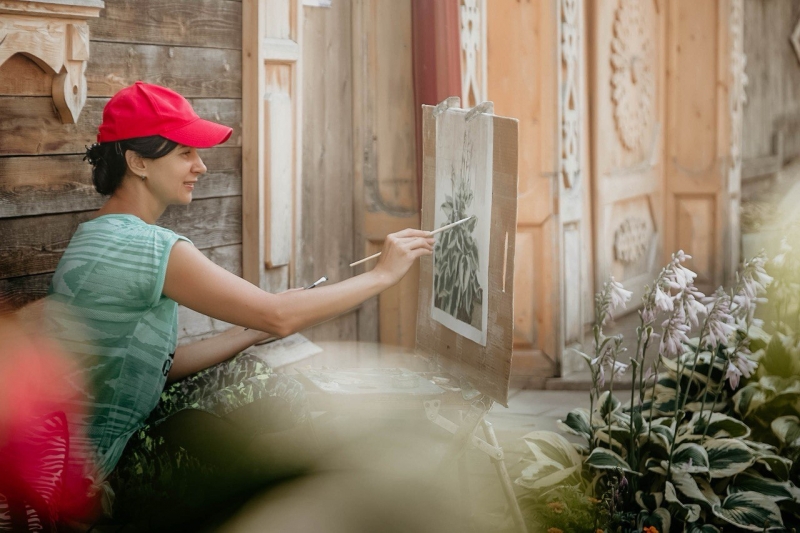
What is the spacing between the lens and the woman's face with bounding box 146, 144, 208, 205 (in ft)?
9.49

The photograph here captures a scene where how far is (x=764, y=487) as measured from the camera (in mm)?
3738

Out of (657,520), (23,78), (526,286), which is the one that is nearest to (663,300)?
(657,520)

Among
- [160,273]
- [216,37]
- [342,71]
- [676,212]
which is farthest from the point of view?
[676,212]

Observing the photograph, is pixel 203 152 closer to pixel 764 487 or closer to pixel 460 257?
pixel 460 257

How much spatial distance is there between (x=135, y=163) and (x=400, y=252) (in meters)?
0.78

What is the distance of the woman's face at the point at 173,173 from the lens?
114 inches

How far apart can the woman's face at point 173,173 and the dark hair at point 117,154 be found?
3 cm

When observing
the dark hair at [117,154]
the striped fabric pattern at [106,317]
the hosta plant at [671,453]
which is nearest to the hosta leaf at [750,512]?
the hosta plant at [671,453]

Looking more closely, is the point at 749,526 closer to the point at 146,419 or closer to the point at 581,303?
the point at 146,419

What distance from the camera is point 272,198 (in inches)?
180

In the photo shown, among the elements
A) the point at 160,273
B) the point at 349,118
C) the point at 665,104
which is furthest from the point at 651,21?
the point at 160,273

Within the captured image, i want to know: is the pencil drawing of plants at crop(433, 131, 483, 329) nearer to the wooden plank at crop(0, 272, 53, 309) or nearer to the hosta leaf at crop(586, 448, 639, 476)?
the hosta leaf at crop(586, 448, 639, 476)

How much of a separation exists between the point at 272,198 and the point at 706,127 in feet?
16.6

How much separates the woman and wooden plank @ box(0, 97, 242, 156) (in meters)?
0.51
